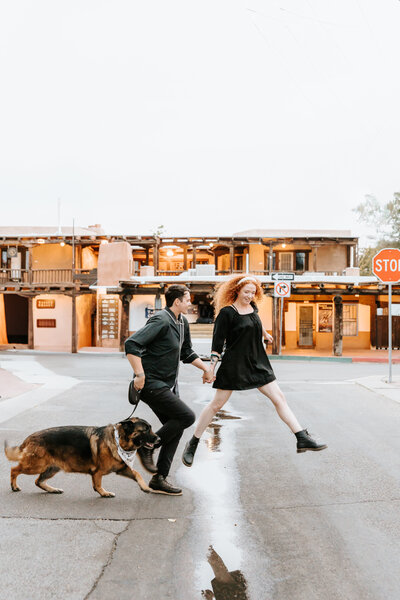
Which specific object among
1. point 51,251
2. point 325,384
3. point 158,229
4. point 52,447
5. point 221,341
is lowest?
point 325,384

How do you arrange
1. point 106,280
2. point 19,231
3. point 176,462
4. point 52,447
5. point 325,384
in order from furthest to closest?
point 19,231 < point 106,280 < point 325,384 < point 176,462 < point 52,447

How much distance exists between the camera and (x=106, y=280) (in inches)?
941

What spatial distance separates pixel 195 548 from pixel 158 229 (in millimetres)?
37877

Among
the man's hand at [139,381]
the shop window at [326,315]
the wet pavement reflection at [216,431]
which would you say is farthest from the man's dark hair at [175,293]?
the shop window at [326,315]

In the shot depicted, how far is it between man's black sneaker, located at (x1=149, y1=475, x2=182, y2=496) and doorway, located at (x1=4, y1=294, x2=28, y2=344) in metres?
27.6

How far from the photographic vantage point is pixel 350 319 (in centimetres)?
2569

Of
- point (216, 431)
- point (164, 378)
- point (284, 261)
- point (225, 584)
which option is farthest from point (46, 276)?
point (225, 584)

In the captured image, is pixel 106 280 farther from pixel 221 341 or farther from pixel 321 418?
pixel 221 341

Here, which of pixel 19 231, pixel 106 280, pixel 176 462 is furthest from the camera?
pixel 19 231

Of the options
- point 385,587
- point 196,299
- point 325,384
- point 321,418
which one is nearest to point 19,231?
point 196,299

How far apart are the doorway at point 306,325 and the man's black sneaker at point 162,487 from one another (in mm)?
21946

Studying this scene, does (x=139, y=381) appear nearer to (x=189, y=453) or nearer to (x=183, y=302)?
(x=183, y=302)

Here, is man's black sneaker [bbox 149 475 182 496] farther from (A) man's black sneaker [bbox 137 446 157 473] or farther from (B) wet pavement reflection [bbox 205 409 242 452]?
(B) wet pavement reflection [bbox 205 409 242 452]

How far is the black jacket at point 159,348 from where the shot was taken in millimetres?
4113
